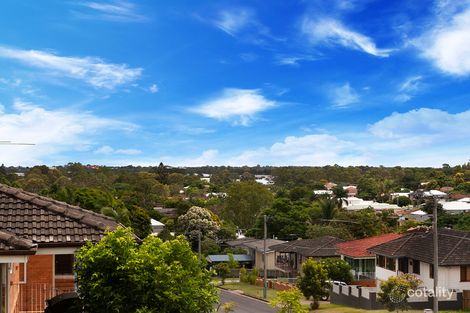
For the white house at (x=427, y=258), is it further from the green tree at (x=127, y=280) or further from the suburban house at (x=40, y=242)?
the green tree at (x=127, y=280)

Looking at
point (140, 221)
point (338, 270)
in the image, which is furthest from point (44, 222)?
point (140, 221)

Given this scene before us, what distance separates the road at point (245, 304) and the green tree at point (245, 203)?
161ft

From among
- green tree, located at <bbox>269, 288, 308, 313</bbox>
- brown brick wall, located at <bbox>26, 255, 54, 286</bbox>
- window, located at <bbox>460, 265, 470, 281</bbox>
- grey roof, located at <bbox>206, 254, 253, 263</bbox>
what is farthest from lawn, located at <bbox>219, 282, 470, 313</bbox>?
brown brick wall, located at <bbox>26, 255, 54, 286</bbox>

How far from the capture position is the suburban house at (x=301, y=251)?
5694 centimetres

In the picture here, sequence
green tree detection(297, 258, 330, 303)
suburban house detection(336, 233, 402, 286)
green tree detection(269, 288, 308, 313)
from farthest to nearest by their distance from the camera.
A: suburban house detection(336, 233, 402, 286), green tree detection(297, 258, 330, 303), green tree detection(269, 288, 308, 313)

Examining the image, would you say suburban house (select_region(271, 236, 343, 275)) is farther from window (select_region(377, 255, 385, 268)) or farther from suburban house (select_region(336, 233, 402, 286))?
window (select_region(377, 255, 385, 268))

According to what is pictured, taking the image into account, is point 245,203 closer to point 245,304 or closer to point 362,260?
point 362,260

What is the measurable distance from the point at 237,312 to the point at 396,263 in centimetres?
1292

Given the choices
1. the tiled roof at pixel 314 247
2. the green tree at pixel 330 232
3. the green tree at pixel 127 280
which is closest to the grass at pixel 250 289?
the tiled roof at pixel 314 247

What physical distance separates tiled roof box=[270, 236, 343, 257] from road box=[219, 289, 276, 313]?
9478mm

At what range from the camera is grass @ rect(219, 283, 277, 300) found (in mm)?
49031

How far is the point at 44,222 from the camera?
39.8 feet

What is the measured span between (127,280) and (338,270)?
126 ft

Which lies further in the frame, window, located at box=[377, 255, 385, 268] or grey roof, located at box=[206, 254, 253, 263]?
grey roof, located at box=[206, 254, 253, 263]
